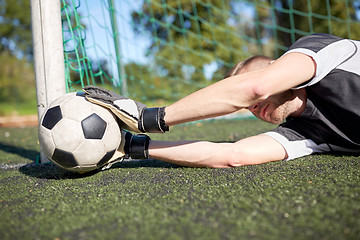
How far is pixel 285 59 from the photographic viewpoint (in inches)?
58.7

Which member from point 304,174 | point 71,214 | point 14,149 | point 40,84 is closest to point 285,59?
point 304,174

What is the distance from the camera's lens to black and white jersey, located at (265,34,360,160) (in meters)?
1.59

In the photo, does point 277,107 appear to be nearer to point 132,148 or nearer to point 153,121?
point 153,121

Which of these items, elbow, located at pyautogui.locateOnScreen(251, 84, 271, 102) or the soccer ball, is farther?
the soccer ball

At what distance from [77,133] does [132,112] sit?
316mm

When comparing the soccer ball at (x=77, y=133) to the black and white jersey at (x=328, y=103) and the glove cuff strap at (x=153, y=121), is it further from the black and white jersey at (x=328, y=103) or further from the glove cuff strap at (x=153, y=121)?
the black and white jersey at (x=328, y=103)

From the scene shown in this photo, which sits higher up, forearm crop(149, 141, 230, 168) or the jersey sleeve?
the jersey sleeve

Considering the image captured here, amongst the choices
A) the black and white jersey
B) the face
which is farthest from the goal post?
the black and white jersey

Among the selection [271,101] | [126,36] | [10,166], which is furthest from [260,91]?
[126,36]

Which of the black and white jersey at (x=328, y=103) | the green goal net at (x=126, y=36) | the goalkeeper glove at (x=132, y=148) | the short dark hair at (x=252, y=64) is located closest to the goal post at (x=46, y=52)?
the green goal net at (x=126, y=36)

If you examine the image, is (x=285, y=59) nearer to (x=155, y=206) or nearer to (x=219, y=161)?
(x=219, y=161)

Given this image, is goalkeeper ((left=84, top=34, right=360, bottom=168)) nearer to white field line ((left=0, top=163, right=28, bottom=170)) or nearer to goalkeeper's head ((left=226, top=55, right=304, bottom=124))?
goalkeeper's head ((left=226, top=55, right=304, bottom=124))

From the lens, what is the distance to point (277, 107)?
6.00 ft

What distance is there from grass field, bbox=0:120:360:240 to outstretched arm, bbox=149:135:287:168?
61 mm
